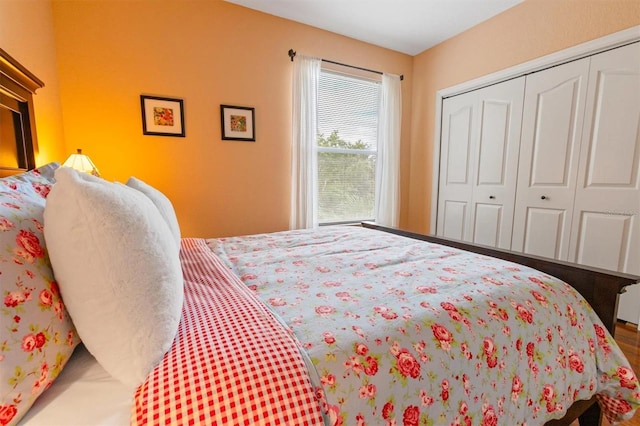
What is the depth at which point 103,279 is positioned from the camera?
57 centimetres

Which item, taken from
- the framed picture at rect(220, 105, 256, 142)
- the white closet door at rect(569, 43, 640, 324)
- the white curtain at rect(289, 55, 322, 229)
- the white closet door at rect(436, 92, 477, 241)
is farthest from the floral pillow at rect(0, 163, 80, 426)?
the white closet door at rect(436, 92, 477, 241)

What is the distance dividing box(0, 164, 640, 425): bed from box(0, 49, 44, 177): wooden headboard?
1.96ft

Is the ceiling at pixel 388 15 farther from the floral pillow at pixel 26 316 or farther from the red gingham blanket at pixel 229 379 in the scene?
the red gingham blanket at pixel 229 379

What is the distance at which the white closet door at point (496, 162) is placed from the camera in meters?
2.73

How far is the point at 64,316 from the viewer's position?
0.59m

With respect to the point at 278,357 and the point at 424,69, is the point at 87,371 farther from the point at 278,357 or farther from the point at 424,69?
the point at 424,69

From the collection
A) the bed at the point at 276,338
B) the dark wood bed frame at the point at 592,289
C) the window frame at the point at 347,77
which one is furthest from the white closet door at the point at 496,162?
the bed at the point at 276,338

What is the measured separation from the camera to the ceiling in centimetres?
261

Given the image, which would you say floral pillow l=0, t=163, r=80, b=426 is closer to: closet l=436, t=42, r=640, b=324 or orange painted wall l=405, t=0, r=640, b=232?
closet l=436, t=42, r=640, b=324

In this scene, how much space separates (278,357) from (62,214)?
528mm

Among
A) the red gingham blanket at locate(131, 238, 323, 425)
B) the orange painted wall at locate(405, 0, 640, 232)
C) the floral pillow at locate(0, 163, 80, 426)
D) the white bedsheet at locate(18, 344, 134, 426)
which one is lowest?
the white bedsheet at locate(18, 344, 134, 426)

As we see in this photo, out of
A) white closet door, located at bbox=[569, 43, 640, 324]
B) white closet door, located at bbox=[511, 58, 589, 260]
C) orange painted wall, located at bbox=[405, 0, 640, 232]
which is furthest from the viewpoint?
white closet door, located at bbox=[511, 58, 589, 260]

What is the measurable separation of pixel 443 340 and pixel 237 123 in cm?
253

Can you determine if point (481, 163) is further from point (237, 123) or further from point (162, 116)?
point (162, 116)
